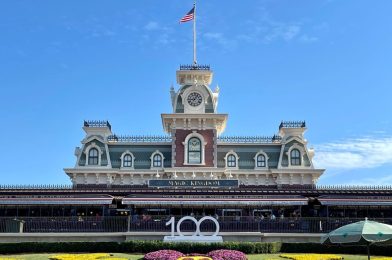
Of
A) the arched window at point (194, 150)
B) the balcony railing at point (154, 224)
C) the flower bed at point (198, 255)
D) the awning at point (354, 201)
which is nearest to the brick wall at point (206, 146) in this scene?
the arched window at point (194, 150)

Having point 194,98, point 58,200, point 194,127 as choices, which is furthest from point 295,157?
point 58,200

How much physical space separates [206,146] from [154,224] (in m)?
18.9

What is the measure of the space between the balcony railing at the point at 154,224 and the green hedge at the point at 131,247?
2.02 m

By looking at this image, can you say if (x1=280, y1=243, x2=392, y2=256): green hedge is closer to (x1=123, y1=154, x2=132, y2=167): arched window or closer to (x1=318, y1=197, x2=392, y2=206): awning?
(x1=318, y1=197, x2=392, y2=206): awning

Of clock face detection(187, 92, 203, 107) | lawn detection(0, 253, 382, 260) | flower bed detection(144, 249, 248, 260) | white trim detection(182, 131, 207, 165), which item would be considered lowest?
lawn detection(0, 253, 382, 260)

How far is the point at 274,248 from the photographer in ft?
118

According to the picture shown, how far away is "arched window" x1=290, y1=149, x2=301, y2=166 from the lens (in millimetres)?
56500

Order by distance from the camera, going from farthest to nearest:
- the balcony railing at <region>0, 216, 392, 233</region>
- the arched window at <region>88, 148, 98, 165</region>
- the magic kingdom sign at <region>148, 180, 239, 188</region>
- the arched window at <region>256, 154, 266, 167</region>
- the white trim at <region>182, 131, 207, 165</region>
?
the arched window at <region>256, 154, 266, 167</region> < the arched window at <region>88, 148, 98, 165</region> < the white trim at <region>182, 131, 207, 165</region> < the magic kingdom sign at <region>148, 180, 239, 188</region> < the balcony railing at <region>0, 216, 392, 233</region>

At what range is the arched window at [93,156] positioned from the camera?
185ft

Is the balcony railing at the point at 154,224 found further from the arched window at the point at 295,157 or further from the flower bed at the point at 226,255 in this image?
the arched window at the point at 295,157

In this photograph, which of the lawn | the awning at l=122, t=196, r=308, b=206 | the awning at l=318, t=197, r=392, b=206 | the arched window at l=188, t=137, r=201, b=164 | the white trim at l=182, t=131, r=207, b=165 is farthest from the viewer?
the arched window at l=188, t=137, r=201, b=164

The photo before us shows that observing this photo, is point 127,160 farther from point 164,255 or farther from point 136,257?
point 164,255

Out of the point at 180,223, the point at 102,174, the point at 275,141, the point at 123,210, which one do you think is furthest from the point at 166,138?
the point at 180,223

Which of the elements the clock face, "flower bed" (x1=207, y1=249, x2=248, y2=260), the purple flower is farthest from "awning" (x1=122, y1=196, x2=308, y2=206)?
the clock face
